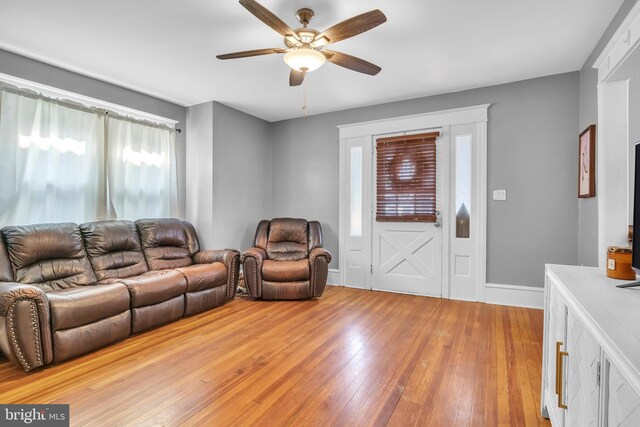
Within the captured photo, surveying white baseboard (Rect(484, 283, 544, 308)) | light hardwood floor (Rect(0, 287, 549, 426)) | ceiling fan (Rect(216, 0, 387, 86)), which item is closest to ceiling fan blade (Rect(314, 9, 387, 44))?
ceiling fan (Rect(216, 0, 387, 86))

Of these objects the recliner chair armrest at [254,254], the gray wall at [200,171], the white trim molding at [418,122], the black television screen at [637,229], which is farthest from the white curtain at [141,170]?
the black television screen at [637,229]

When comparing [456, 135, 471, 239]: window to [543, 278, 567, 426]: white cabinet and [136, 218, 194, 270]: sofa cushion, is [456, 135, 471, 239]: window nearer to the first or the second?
[543, 278, 567, 426]: white cabinet

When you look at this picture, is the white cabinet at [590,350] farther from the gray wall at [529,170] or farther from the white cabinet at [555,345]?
the gray wall at [529,170]

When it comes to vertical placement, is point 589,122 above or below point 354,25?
below

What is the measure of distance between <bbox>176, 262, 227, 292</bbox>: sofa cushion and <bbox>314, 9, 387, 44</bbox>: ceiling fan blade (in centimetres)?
262

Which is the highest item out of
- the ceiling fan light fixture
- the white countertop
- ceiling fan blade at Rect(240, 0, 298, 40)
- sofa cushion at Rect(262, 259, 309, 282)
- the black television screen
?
ceiling fan blade at Rect(240, 0, 298, 40)

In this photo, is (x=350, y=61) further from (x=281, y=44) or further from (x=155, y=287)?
(x=155, y=287)

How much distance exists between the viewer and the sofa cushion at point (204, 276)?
3.37 m

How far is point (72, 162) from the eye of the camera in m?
3.29

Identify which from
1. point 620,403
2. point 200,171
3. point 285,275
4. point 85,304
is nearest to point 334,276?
point 285,275

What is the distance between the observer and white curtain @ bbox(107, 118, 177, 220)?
12.1 feet

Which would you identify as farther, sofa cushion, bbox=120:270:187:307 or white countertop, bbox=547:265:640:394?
sofa cushion, bbox=120:270:187:307

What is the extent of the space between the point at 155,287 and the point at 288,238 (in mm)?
2002

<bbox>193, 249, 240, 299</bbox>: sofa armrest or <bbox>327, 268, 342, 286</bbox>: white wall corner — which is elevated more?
<bbox>193, 249, 240, 299</bbox>: sofa armrest
